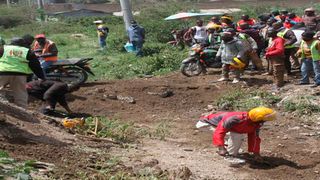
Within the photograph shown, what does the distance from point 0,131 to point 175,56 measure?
10792mm

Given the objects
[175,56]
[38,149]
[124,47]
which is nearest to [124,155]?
[38,149]

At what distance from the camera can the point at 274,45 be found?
1284 cm

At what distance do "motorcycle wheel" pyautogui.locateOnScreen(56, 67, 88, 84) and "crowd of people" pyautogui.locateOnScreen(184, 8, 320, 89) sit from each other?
3423 millimetres

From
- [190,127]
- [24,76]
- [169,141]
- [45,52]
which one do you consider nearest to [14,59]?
[24,76]

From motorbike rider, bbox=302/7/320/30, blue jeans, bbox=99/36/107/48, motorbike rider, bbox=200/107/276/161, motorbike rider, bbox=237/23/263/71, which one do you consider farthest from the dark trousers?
blue jeans, bbox=99/36/107/48

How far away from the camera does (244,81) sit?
1379cm

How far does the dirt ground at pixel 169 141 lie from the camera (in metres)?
7.20

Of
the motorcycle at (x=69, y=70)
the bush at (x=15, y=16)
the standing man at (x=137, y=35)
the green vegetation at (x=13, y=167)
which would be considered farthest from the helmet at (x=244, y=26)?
the bush at (x=15, y=16)

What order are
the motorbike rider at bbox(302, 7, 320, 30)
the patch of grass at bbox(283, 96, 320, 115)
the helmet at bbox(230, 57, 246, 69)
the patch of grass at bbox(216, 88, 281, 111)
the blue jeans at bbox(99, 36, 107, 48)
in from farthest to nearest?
the blue jeans at bbox(99, 36, 107, 48) < the motorbike rider at bbox(302, 7, 320, 30) < the helmet at bbox(230, 57, 246, 69) < the patch of grass at bbox(216, 88, 281, 111) < the patch of grass at bbox(283, 96, 320, 115)

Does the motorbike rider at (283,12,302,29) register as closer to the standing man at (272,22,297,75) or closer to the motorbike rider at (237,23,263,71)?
the motorbike rider at (237,23,263,71)

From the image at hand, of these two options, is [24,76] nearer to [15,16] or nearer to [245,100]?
[245,100]

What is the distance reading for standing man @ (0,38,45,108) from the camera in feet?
32.8

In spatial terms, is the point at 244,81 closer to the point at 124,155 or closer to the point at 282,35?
the point at 282,35

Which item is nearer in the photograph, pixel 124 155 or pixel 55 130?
pixel 124 155
